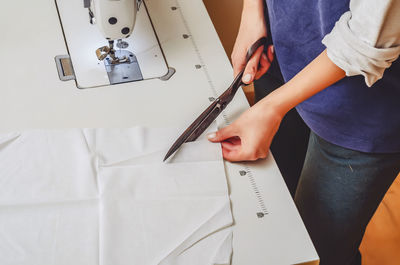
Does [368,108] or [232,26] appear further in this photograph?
[232,26]

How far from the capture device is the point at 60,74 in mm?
1097

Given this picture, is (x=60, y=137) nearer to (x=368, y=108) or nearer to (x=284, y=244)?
(x=284, y=244)

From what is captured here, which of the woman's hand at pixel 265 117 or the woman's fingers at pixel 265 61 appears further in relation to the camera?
the woman's fingers at pixel 265 61

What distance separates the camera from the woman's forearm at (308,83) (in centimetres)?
85

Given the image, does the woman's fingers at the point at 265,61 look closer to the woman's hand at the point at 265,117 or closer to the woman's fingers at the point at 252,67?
the woman's fingers at the point at 252,67

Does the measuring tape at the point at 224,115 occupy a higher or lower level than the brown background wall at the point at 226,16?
higher

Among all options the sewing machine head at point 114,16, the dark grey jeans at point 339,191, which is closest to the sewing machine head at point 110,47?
the sewing machine head at point 114,16

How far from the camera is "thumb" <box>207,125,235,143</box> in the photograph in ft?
3.26

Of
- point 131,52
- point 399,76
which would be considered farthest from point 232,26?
point 399,76

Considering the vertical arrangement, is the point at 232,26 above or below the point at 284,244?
below

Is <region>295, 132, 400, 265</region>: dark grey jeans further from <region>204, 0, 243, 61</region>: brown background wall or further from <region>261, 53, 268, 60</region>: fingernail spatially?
<region>204, 0, 243, 61</region>: brown background wall

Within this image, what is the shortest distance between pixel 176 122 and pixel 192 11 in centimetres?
41

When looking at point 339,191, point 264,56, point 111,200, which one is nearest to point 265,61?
point 264,56

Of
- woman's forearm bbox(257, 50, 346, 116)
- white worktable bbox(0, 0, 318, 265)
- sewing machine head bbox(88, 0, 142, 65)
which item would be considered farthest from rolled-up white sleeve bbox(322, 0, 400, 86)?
sewing machine head bbox(88, 0, 142, 65)
